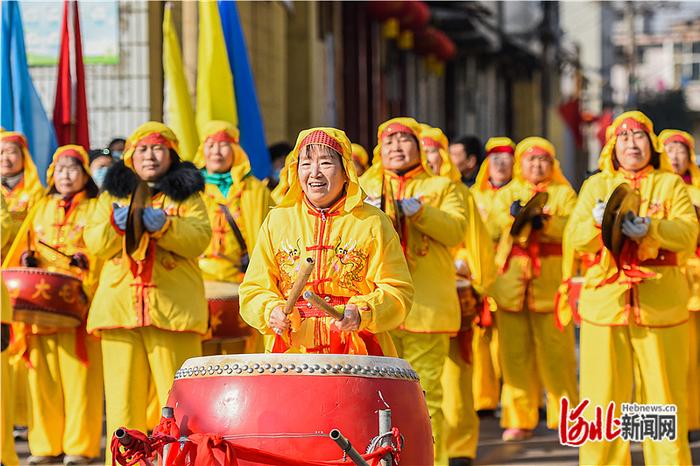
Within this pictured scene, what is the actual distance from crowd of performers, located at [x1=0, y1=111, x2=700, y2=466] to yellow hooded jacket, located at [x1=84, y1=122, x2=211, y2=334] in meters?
0.01

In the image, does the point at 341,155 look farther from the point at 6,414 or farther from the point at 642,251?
the point at 6,414

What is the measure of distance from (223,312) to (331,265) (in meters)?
3.50

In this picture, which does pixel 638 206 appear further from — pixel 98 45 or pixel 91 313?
pixel 98 45

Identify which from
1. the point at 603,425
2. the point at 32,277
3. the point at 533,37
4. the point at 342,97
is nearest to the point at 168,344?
the point at 32,277

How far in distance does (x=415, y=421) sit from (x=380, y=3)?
60.6 ft

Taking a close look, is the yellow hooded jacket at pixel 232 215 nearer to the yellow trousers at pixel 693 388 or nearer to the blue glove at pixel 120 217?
the blue glove at pixel 120 217

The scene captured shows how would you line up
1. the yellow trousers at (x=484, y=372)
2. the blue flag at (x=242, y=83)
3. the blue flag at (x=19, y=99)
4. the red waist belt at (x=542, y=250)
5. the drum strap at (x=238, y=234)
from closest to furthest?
the drum strap at (x=238, y=234), the red waist belt at (x=542, y=250), the yellow trousers at (x=484, y=372), the blue flag at (x=19, y=99), the blue flag at (x=242, y=83)

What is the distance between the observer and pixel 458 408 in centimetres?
1003

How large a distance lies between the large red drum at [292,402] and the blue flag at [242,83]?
24.1ft

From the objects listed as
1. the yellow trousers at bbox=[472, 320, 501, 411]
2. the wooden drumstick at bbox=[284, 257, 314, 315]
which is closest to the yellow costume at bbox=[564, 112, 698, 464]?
the wooden drumstick at bbox=[284, 257, 314, 315]

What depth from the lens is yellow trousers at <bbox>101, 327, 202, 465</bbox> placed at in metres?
8.61

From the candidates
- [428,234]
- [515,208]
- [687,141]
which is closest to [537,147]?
[515,208]

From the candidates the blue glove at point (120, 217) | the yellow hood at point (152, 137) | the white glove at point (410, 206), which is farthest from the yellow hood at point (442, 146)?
the blue glove at point (120, 217)

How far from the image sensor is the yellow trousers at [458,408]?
32.6 ft
